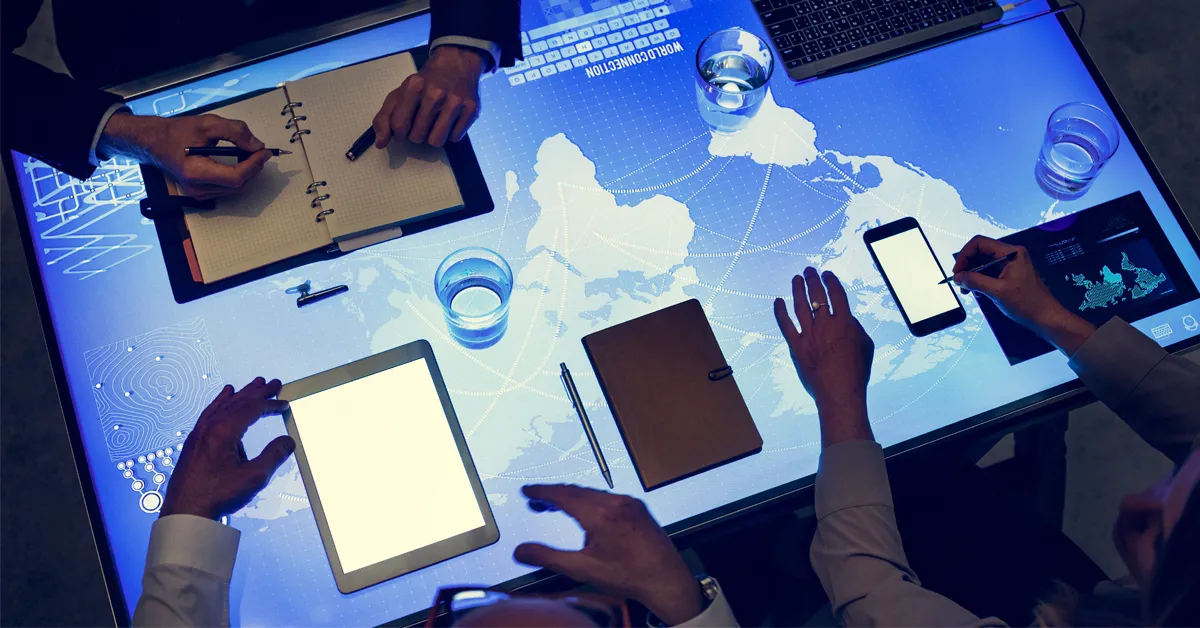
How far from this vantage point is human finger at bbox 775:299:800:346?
133 cm

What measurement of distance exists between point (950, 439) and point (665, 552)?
509 mm

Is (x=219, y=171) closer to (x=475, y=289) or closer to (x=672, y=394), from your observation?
(x=475, y=289)

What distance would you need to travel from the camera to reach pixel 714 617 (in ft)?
4.00

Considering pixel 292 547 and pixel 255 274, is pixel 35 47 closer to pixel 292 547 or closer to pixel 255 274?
pixel 255 274

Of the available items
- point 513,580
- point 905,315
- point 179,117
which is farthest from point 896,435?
point 179,117

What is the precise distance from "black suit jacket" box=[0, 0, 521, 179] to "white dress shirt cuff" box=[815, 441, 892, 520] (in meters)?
0.91

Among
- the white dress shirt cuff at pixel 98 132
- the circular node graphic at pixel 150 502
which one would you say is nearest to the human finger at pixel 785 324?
the circular node graphic at pixel 150 502

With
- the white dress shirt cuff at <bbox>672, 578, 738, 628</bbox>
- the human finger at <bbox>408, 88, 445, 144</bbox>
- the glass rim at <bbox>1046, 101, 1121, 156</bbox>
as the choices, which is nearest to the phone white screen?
the glass rim at <bbox>1046, 101, 1121, 156</bbox>

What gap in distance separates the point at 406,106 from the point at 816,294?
77 cm

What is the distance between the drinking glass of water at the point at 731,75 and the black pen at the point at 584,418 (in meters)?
0.55

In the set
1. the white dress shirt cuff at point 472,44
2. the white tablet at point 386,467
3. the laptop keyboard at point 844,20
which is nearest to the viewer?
the white tablet at point 386,467

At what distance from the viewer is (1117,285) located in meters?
1.39

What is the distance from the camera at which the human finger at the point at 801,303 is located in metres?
1.34

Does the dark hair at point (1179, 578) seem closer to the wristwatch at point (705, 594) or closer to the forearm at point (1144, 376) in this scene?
the forearm at point (1144, 376)
